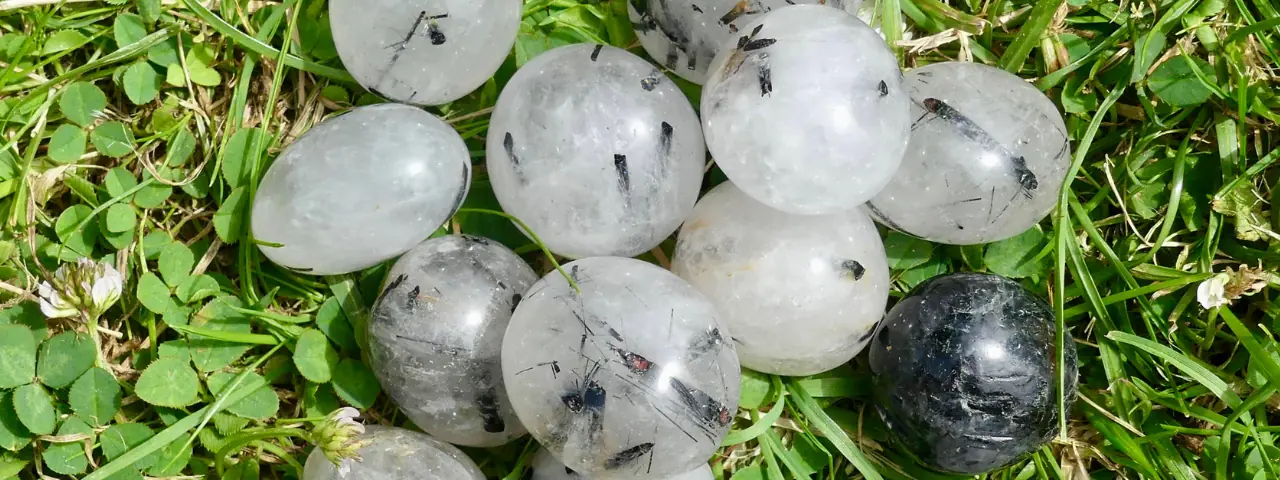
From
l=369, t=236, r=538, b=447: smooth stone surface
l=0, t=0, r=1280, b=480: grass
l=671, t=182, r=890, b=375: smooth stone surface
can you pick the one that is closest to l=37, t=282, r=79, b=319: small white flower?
l=0, t=0, r=1280, b=480: grass

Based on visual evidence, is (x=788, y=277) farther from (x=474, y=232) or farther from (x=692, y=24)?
(x=474, y=232)

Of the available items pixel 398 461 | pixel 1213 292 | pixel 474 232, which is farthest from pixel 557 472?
pixel 1213 292

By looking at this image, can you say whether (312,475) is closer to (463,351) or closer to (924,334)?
(463,351)

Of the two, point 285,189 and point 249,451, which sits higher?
point 285,189

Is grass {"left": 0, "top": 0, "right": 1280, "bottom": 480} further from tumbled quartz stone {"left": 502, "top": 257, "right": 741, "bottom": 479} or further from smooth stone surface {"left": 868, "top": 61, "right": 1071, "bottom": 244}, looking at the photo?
tumbled quartz stone {"left": 502, "top": 257, "right": 741, "bottom": 479}

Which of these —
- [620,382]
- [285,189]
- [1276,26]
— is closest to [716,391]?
[620,382]

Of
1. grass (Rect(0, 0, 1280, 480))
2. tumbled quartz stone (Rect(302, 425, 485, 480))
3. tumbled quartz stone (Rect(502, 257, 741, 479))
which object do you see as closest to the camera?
tumbled quartz stone (Rect(502, 257, 741, 479))

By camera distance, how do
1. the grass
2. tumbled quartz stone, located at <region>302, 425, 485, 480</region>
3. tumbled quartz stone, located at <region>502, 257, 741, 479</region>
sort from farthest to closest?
the grass, tumbled quartz stone, located at <region>302, 425, 485, 480</region>, tumbled quartz stone, located at <region>502, 257, 741, 479</region>

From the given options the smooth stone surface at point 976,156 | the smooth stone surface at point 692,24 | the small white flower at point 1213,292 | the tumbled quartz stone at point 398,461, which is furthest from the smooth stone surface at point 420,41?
the small white flower at point 1213,292
